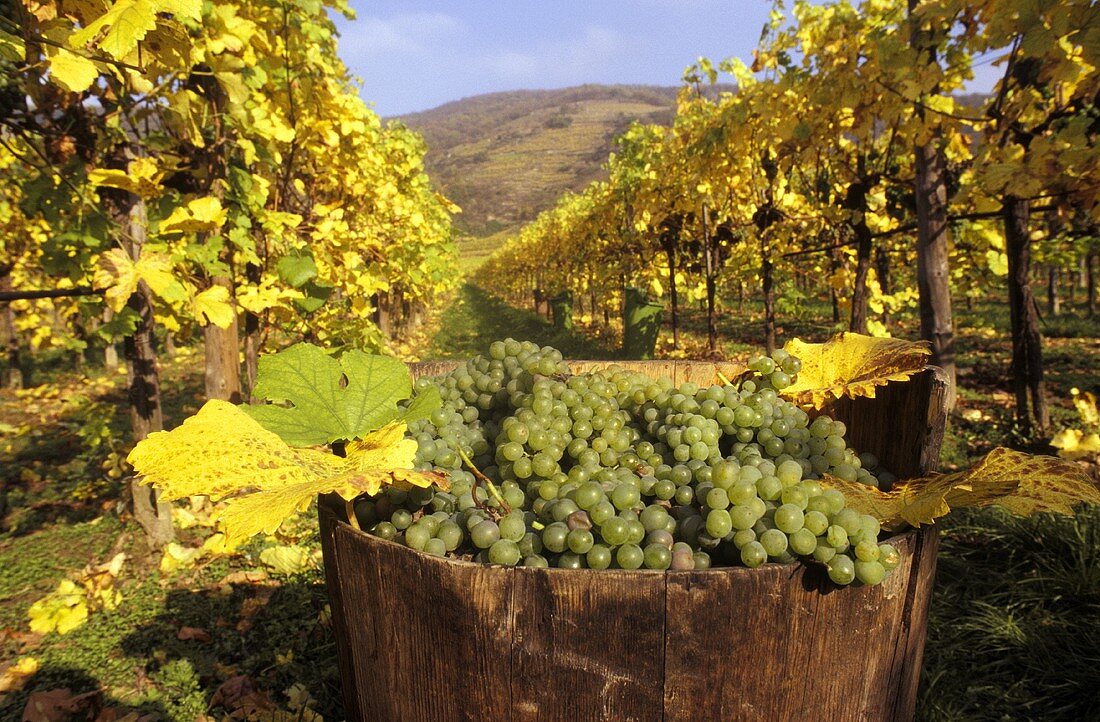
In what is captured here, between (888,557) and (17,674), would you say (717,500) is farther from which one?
(17,674)

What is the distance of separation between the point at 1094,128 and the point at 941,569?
253 centimetres

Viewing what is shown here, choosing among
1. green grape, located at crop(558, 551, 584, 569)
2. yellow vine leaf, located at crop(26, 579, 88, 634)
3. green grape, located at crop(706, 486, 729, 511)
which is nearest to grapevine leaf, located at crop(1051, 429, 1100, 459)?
green grape, located at crop(706, 486, 729, 511)

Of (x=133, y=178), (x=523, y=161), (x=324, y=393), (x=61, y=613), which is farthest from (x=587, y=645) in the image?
(x=523, y=161)

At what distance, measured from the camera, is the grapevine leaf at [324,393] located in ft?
4.07

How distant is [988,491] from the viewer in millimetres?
973

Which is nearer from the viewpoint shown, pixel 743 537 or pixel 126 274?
pixel 743 537

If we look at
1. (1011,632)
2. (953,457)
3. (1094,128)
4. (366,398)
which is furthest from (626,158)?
(366,398)

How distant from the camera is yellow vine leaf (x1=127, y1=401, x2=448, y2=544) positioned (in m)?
0.89

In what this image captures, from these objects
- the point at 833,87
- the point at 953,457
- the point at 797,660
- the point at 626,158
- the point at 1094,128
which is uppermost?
the point at 626,158

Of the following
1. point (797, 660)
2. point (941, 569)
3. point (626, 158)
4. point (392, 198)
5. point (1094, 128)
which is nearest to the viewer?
point (797, 660)

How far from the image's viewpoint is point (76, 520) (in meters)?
4.63

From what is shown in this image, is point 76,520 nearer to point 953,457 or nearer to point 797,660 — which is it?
point 797,660

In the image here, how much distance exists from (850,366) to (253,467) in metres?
1.60

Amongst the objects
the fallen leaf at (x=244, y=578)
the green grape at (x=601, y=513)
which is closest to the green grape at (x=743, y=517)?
the green grape at (x=601, y=513)
